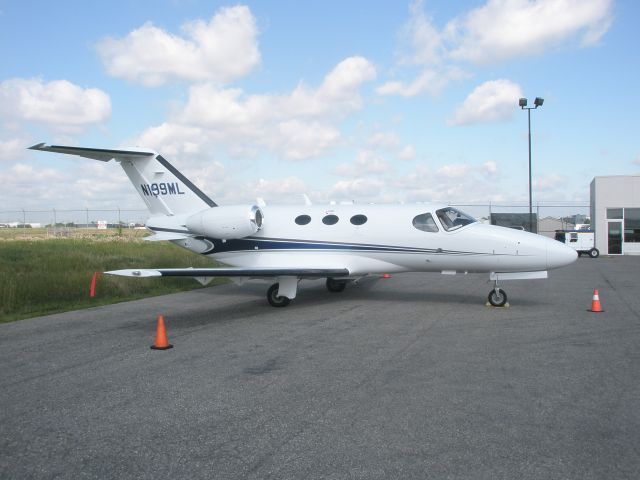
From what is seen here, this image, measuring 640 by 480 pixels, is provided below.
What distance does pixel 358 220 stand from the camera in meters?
14.1

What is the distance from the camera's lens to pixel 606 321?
1080 centimetres

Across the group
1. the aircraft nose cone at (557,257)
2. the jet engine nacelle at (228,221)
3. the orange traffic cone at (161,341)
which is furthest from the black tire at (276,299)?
the aircraft nose cone at (557,257)

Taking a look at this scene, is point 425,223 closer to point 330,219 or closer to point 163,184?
point 330,219

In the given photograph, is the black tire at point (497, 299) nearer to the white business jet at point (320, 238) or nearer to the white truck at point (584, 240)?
the white business jet at point (320, 238)

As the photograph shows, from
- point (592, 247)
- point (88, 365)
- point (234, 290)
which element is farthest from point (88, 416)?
point (592, 247)

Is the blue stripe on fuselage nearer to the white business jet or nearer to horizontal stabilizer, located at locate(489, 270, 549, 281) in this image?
the white business jet

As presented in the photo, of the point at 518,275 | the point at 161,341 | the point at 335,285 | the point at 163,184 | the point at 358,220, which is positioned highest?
the point at 163,184

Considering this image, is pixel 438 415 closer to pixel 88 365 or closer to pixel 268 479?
pixel 268 479

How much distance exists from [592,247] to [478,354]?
3174 cm

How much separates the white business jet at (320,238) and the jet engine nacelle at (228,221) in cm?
3

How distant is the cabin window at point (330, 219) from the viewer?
14390 mm

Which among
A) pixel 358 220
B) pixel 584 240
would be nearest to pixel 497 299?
pixel 358 220

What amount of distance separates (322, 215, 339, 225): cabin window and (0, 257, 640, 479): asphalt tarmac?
10.7 feet

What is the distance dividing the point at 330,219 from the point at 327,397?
8704mm
